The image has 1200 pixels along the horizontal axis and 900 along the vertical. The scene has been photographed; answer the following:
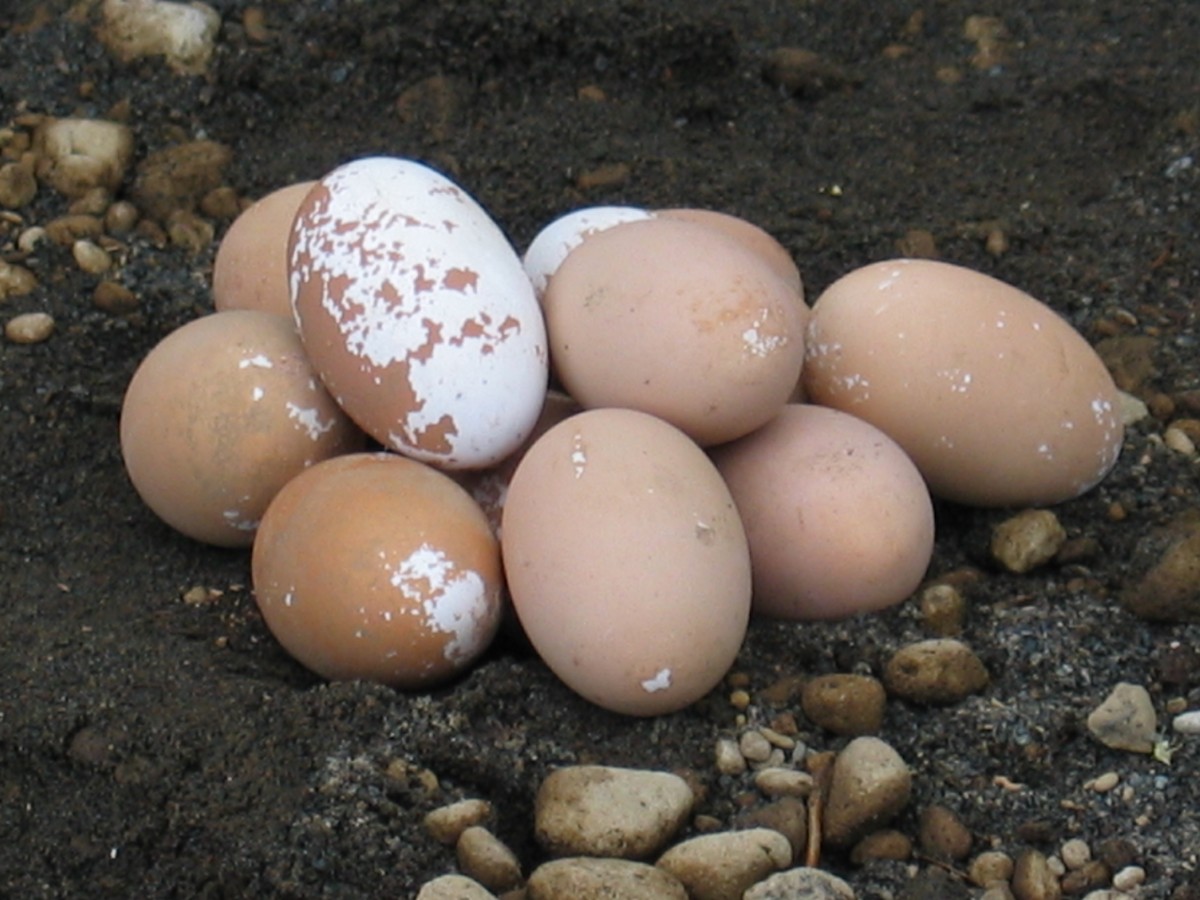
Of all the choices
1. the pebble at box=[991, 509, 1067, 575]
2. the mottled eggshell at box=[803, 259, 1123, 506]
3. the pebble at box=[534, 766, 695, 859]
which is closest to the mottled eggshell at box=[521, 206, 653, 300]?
the mottled eggshell at box=[803, 259, 1123, 506]

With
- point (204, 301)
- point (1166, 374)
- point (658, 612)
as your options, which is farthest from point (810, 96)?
point (658, 612)

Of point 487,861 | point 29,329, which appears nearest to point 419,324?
point 487,861

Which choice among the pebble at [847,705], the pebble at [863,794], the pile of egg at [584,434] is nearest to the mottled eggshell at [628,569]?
the pile of egg at [584,434]

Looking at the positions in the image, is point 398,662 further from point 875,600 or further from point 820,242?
point 820,242

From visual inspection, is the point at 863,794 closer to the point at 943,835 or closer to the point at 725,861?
the point at 943,835

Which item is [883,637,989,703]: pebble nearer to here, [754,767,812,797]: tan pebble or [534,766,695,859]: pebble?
[754,767,812,797]: tan pebble

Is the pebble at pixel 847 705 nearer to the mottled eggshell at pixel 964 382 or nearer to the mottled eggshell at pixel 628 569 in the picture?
the mottled eggshell at pixel 628 569
